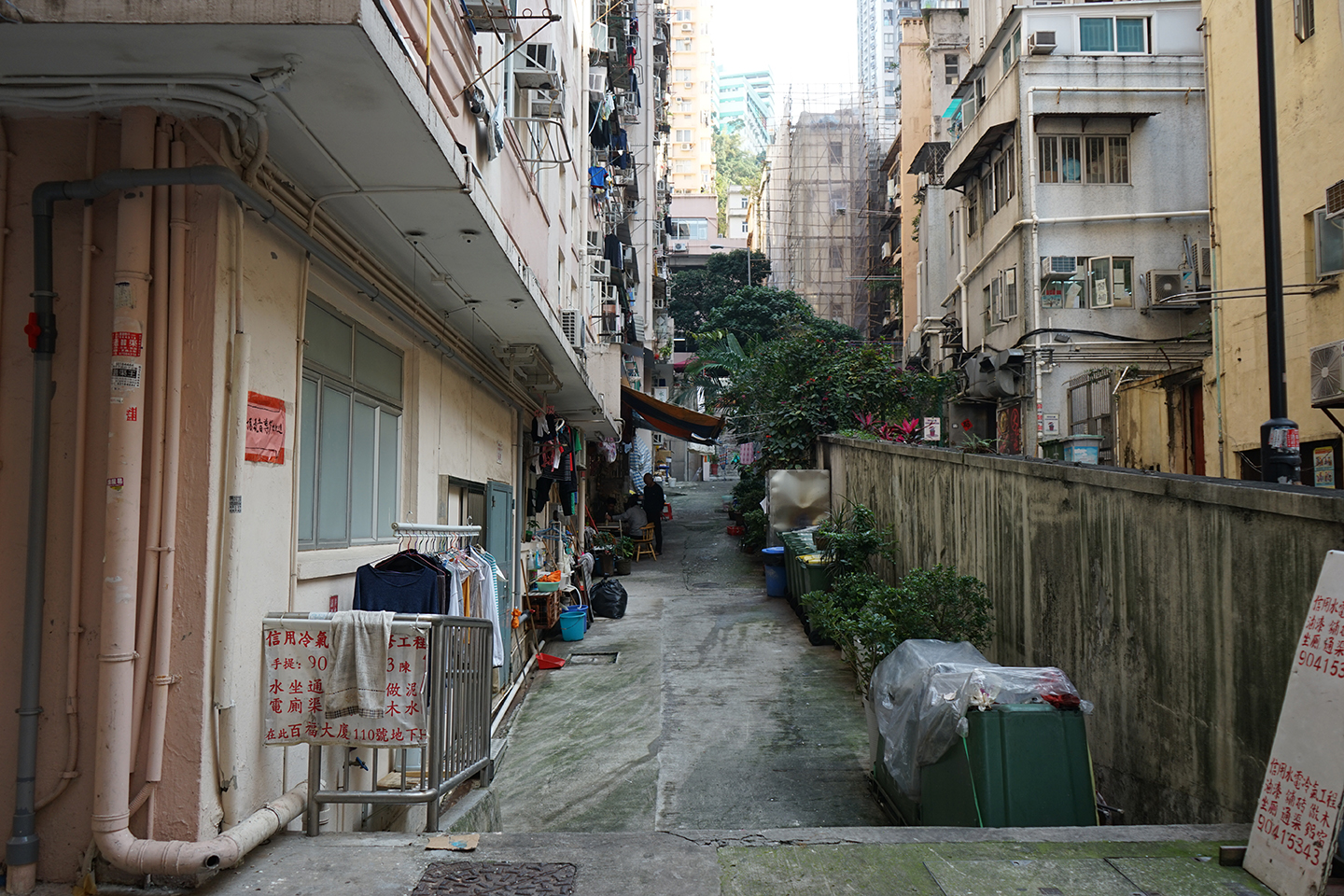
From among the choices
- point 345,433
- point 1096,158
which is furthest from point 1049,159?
point 345,433

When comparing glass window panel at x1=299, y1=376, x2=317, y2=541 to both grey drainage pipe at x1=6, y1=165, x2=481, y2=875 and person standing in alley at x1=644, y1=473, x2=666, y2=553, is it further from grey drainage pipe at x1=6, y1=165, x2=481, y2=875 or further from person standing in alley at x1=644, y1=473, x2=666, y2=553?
person standing in alley at x1=644, y1=473, x2=666, y2=553

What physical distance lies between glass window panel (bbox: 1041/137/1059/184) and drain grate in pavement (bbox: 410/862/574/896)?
65.6 feet

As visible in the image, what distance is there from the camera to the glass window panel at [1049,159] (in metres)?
20.1

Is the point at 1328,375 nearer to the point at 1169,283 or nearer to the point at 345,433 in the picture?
the point at 1169,283

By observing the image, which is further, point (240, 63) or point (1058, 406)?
point (1058, 406)

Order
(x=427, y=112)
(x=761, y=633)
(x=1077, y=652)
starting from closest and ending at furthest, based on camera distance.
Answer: (x=427, y=112), (x=1077, y=652), (x=761, y=633)

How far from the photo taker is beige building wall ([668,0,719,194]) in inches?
3302

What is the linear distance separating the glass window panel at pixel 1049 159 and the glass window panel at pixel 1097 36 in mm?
2140

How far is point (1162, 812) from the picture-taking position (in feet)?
17.2

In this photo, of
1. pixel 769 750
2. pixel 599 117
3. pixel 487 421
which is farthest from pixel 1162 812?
pixel 599 117

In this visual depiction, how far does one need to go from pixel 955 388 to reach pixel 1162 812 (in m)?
19.1

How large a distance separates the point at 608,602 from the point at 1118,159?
15332mm

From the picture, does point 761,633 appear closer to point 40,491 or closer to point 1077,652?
point 1077,652

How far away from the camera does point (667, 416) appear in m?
21.7
